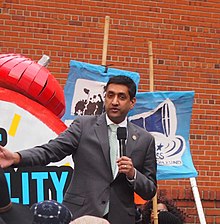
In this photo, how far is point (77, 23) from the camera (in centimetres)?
884

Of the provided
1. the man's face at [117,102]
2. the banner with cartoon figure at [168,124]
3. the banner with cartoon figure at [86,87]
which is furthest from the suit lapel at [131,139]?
the banner with cartoon figure at [168,124]

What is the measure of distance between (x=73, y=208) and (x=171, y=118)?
109 inches

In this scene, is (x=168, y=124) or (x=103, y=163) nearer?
(x=103, y=163)

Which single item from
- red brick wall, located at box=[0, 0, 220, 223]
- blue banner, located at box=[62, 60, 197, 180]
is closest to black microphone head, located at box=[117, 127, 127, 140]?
blue banner, located at box=[62, 60, 197, 180]

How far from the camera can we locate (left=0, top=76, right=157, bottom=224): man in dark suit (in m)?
4.57

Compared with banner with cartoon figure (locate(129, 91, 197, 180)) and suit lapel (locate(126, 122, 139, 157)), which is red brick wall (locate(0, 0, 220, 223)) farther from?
suit lapel (locate(126, 122, 139, 157))

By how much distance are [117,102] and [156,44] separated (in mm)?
4599

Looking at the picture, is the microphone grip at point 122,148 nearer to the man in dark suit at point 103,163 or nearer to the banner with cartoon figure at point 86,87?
the man in dark suit at point 103,163

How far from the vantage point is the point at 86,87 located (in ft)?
21.9

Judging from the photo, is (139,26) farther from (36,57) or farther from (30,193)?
(30,193)

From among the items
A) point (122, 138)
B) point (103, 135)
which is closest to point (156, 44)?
point (103, 135)

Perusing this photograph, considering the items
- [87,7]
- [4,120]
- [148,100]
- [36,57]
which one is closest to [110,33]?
[87,7]

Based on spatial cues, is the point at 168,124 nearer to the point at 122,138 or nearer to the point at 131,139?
the point at 131,139

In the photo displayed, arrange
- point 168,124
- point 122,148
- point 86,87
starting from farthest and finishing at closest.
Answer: point 168,124, point 86,87, point 122,148
